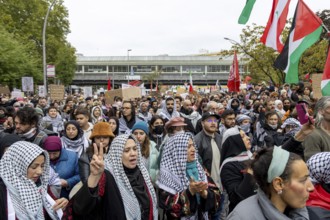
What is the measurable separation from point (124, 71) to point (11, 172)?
83.8 metres

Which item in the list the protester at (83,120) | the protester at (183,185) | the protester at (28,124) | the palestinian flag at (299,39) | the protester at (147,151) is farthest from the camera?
the protester at (83,120)

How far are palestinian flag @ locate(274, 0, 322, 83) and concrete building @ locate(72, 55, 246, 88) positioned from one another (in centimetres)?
7658

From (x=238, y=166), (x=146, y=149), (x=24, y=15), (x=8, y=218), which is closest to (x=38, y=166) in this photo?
(x=8, y=218)

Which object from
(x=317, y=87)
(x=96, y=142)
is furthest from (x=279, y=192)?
(x=317, y=87)

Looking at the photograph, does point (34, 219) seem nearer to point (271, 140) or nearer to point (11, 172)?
point (11, 172)

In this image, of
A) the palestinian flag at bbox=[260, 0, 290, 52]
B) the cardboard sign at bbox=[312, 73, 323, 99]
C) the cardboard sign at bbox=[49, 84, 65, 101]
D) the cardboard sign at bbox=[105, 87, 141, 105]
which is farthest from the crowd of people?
the cardboard sign at bbox=[49, 84, 65, 101]

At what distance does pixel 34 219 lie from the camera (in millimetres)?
3033

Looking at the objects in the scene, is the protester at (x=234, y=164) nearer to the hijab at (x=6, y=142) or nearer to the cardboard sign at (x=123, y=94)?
the hijab at (x=6, y=142)

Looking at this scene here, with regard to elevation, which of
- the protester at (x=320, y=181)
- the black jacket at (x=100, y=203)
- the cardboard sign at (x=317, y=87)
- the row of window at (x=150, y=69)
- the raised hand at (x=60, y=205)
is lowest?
the raised hand at (x=60, y=205)

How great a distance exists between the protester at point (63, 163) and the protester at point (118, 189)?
1.34 metres

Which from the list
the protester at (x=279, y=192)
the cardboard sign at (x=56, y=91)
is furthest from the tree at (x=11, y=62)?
the protester at (x=279, y=192)

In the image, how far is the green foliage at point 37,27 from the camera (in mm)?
32647

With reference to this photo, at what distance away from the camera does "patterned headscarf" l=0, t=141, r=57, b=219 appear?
2963 mm

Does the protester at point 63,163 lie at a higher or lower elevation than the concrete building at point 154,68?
lower
